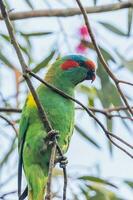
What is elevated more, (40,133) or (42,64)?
(42,64)

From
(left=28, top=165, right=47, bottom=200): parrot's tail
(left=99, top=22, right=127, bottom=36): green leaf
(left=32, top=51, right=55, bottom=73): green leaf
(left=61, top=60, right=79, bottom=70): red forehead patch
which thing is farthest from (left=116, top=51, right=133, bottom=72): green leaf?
(left=28, top=165, right=47, bottom=200): parrot's tail

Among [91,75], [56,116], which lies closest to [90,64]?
[91,75]

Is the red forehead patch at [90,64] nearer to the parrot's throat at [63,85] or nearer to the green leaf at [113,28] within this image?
the parrot's throat at [63,85]

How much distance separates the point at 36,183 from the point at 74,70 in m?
0.56

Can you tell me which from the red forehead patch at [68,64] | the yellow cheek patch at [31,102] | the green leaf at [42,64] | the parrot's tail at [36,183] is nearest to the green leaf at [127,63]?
the red forehead patch at [68,64]

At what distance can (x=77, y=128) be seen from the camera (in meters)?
3.40

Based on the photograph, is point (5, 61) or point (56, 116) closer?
point (56, 116)

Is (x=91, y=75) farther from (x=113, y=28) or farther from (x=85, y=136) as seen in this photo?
(x=85, y=136)

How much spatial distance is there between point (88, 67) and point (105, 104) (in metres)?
0.27

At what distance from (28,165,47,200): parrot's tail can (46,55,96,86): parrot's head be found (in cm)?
45

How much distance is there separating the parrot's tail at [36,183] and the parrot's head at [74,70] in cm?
45

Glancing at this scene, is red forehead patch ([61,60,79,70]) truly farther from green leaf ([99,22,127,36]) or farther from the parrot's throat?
green leaf ([99,22,127,36])

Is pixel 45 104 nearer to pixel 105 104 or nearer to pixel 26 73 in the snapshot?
pixel 105 104

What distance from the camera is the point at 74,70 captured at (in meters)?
2.88
